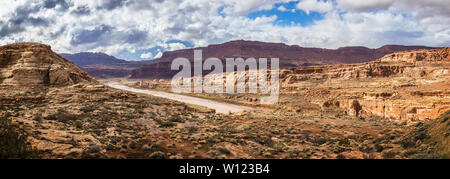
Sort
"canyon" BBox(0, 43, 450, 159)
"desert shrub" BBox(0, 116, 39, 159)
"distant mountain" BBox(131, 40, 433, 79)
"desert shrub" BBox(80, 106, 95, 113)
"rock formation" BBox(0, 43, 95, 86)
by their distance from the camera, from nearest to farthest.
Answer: "desert shrub" BBox(0, 116, 39, 159)
"canyon" BBox(0, 43, 450, 159)
"desert shrub" BBox(80, 106, 95, 113)
"rock formation" BBox(0, 43, 95, 86)
"distant mountain" BBox(131, 40, 433, 79)

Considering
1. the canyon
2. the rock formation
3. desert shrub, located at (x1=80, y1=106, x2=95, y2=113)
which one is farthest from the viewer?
the rock formation

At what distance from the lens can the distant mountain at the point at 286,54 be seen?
128750 mm

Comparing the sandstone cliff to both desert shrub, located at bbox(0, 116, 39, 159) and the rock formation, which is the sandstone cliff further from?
the rock formation

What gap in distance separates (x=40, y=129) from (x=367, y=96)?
37355 mm

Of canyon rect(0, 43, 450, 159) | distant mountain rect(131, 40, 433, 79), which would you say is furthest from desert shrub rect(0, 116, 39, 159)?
distant mountain rect(131, 40, 433, 79)

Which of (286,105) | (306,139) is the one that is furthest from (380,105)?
(306,139)

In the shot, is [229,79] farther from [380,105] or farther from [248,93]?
[380,105]

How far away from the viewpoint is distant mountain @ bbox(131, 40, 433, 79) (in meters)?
129

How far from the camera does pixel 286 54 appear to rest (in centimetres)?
14500

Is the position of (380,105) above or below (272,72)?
below

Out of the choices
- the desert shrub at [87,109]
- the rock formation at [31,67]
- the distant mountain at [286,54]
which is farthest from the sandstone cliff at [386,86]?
the distant mountain at [286,54]

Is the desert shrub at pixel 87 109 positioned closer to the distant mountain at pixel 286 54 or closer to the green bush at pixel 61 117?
the green bush at pixel 61 117

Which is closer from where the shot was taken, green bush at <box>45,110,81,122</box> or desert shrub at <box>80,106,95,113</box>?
green bush at <box>45,110,81,122</box>
